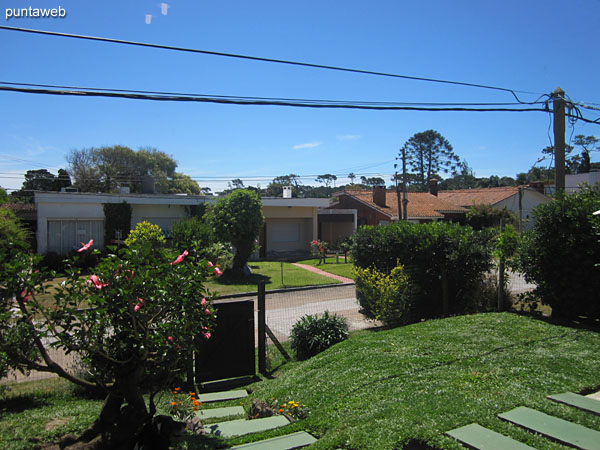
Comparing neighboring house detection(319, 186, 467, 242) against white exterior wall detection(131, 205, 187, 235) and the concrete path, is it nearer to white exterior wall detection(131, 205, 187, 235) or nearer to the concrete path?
the concrete path

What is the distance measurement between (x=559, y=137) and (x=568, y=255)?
10.1ft

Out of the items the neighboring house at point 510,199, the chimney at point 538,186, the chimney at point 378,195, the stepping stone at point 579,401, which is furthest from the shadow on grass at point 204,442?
the chimney at point 538,186

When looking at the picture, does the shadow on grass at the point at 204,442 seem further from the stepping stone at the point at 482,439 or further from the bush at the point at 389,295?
the bush at the point at 389,295

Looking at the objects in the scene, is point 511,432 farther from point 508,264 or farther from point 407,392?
point 508,264

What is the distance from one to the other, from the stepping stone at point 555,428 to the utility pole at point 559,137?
7.07m

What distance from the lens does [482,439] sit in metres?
3.63

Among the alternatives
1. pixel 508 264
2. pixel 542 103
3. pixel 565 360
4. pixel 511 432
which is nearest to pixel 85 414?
pixel 511 432

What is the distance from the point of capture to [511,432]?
12.4ft

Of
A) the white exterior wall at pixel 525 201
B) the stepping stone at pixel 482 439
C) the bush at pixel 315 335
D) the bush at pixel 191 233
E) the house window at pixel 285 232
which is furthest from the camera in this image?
the white exterior wall at pixel 525 201

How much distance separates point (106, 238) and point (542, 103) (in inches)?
794

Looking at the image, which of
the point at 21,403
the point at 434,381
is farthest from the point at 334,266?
the point at 21,403

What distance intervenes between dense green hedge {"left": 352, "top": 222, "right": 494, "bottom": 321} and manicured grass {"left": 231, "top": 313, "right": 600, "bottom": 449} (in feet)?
5.91

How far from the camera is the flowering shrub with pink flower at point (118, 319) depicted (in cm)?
335

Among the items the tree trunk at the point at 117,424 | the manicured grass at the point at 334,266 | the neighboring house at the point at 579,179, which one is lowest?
the manicured grass at the point at 334,266
